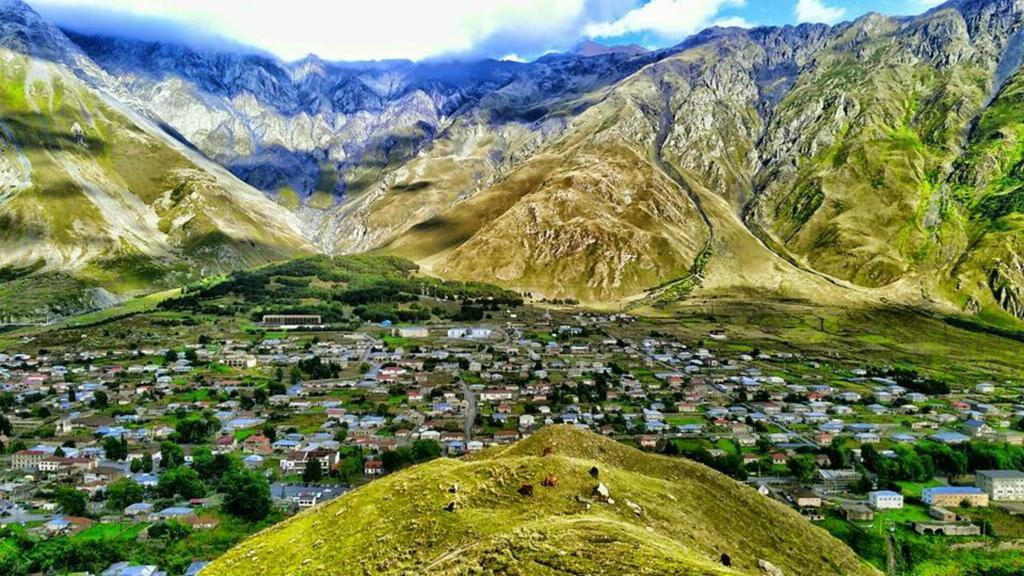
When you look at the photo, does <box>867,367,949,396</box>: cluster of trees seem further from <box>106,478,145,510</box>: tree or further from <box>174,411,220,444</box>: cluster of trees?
<box>106,478,145,510</box>: tree

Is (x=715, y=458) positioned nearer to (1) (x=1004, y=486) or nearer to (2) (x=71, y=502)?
(1) (x=1004, y=486)

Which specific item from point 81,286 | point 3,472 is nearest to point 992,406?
point 3,472

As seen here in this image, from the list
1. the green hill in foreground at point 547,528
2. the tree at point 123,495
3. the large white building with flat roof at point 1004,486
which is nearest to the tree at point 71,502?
the tree at point 123,495

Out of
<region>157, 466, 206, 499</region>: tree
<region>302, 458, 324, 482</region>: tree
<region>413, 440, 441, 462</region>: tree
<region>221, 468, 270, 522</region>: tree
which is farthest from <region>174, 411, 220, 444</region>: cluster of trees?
<region>413, 440, 441, 462</region>: tree

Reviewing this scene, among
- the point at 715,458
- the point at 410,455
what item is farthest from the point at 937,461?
the point at 410,455

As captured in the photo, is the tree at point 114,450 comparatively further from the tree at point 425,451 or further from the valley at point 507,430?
the tree at point 425,451

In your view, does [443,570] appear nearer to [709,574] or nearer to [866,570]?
[709,574]

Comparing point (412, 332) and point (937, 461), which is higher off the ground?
point (412, 332)
